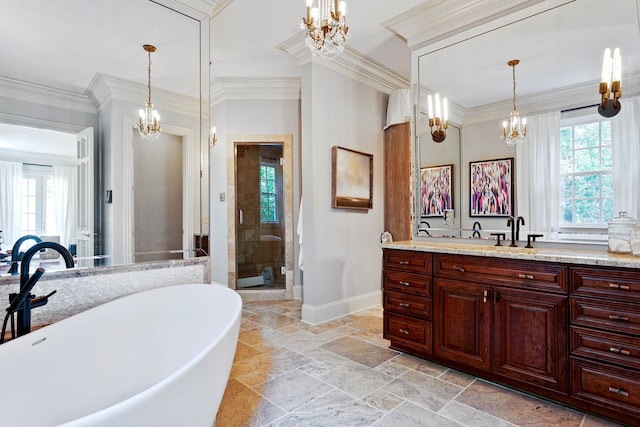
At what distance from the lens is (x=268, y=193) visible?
479 centimetres

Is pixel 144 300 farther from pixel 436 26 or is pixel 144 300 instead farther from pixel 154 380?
pixel 436 26

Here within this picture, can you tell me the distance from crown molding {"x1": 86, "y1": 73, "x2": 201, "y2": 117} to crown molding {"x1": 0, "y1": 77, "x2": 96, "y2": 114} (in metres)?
0.07

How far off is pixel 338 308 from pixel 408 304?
121cm

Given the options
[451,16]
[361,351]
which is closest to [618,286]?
[361,351]

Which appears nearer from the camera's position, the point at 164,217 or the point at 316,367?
the point at 316,367

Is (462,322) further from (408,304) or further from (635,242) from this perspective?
(635,242)

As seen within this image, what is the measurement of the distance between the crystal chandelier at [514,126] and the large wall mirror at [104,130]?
2383 millimetres

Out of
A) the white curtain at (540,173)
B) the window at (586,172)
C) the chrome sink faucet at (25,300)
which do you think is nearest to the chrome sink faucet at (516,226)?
the white curtain at (540,173)

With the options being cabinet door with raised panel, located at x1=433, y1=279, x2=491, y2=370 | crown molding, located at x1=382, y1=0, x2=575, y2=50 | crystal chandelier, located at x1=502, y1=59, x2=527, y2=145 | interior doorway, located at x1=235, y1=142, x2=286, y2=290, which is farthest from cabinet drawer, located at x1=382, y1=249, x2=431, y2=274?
interior doorway, located at x1=235, y1=142, x2=286, y2=290

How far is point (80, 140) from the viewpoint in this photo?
230 cm

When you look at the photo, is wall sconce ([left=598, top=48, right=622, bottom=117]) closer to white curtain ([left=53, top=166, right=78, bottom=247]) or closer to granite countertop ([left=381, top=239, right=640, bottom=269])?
granite countertop ([left=381, top=239, right=640, bottom=269])

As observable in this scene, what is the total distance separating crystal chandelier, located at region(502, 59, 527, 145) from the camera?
8.33 ft

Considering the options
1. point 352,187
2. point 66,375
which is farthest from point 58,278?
point 352,187

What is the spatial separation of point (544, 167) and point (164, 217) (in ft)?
9.43
